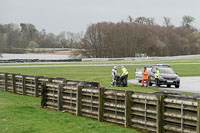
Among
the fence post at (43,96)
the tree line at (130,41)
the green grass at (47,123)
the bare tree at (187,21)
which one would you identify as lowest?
the green grass at (47,123)

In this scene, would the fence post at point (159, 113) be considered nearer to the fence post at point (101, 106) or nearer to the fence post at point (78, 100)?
the fence post at point (101, 106)

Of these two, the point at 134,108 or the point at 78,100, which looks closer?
the point at 134,108

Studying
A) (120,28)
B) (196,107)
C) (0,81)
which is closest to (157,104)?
(196,107)

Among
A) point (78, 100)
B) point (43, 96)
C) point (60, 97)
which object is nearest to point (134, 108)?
point (78, 100)

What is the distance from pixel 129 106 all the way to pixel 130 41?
12481 cm

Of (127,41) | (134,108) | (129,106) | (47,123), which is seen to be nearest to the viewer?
(134,108)

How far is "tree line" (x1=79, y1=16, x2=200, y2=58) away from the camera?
12700cm

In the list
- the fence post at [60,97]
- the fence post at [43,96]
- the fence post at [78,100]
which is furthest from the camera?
the fence post at [43,96]

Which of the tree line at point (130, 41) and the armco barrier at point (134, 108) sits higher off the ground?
the tree line at point (130, 41)

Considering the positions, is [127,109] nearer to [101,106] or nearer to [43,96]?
[101,106]

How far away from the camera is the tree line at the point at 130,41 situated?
5000 inches

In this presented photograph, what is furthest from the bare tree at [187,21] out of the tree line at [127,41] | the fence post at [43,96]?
the fence post at [43,96]

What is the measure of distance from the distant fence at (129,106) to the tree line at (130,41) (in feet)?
356

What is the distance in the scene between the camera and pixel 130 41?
440 ft
